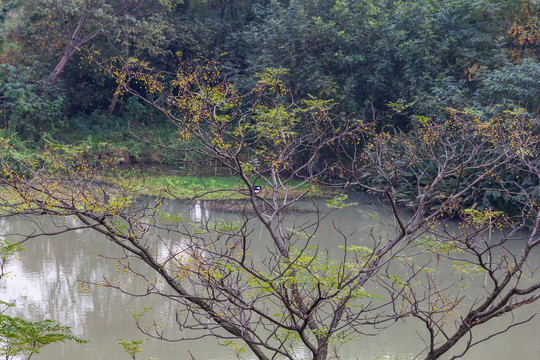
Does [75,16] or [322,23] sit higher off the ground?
[75,16]

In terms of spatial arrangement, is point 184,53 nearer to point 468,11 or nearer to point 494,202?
point 468,11

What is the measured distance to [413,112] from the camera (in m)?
9.62

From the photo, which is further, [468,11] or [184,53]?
[184,53]

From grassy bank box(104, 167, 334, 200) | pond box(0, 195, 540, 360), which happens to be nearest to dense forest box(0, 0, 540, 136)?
grassy bank box(104, 167, 334, 200)

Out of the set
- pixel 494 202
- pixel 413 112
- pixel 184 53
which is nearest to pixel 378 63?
pixel 413 112

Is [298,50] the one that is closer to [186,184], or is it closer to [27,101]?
[186,184]

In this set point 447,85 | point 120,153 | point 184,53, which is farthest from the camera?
point 184,53

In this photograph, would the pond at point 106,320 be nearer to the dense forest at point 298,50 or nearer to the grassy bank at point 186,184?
the grassy bank at point 186,184

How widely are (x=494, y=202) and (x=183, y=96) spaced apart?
238 inches

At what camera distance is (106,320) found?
4.95m

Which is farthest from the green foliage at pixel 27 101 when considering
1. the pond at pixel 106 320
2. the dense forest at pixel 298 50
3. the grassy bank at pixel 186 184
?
the pond at pixel 106 320

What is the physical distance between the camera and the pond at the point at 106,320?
175 inches

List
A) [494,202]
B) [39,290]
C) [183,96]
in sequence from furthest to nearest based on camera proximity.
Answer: [494,202]
[39,290]
[183,96]

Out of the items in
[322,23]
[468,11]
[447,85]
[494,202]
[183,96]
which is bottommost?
[183,96]
